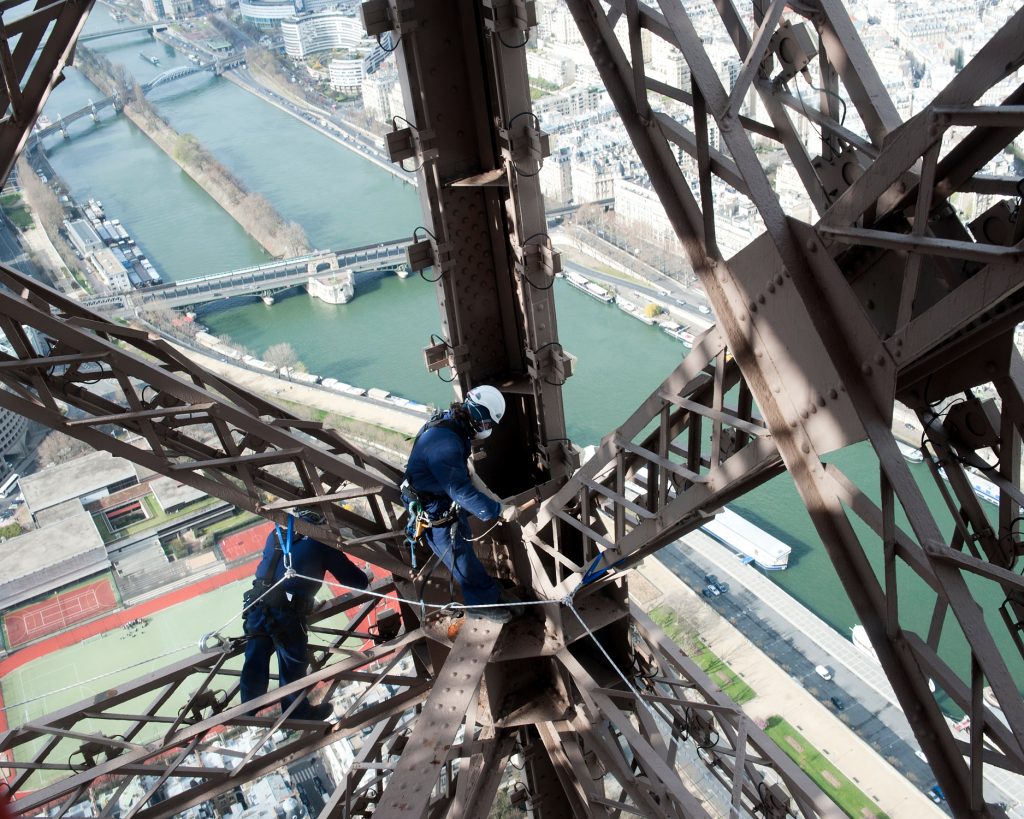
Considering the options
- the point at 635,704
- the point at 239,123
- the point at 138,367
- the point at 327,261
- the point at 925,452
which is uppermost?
the point at 239,123

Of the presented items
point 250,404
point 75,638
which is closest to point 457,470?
point 250,404

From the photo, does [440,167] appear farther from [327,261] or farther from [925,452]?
[327,261]

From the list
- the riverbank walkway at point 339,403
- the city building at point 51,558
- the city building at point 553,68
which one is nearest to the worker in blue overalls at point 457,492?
the riverbank walkway at point 339,403

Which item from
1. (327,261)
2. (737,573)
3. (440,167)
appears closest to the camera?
(440,167)

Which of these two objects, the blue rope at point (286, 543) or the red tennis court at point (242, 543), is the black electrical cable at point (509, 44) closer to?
the blue rope at point (286, 543)

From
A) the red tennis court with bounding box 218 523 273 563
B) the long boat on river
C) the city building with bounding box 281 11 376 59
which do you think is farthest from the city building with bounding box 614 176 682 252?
the city building with bounding box 281 11 376 59

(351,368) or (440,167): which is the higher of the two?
(351,368)
